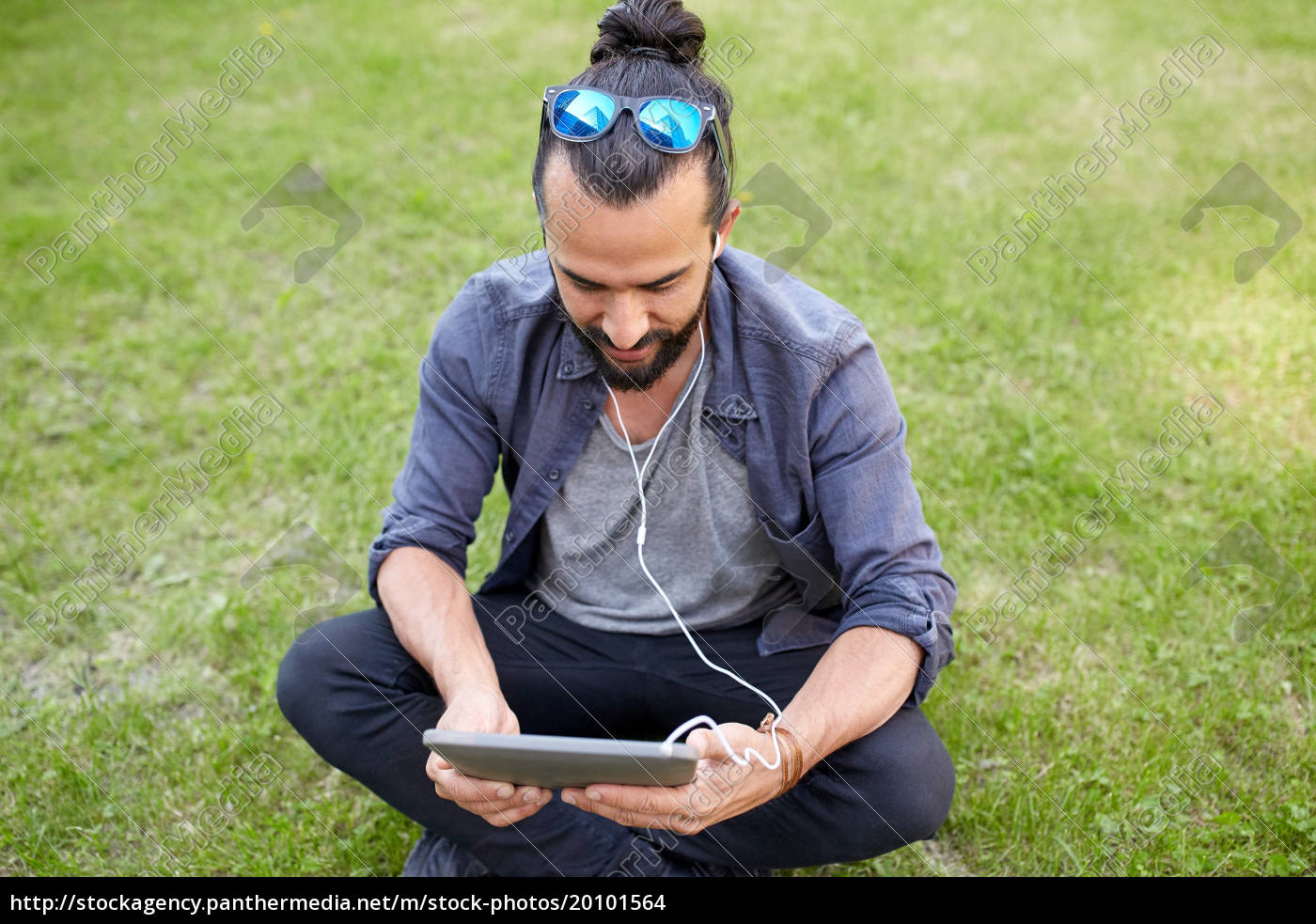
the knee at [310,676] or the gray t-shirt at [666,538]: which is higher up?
the gray t-shirt at [666,538]

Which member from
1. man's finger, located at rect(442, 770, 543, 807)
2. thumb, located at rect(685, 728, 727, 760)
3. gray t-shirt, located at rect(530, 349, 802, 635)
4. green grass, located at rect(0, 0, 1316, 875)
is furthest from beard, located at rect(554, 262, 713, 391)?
green grass, located at rect(0, 0, 1316, 875)

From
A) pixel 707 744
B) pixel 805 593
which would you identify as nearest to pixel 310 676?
pixel 707 744

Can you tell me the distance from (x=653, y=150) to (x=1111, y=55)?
5057 millimetres

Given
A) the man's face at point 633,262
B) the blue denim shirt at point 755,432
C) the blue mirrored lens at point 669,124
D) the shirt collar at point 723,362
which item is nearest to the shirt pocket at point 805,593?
Result: the blue denim shirt at point 755,432

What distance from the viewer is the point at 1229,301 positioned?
389 cm

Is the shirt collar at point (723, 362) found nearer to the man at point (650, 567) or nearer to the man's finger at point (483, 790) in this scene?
the man at point (650, 567)

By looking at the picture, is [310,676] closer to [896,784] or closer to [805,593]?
[805,593]

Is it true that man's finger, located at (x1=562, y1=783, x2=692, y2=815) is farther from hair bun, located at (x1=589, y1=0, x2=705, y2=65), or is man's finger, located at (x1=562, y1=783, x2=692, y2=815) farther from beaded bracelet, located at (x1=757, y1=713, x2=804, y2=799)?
hair bun, located at (x1=589, y1=0, x2=705, y2=65)

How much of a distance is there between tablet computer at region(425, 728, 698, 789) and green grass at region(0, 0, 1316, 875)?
804mm

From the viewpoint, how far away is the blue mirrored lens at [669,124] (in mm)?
1823

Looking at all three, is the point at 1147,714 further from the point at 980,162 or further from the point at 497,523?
the point at 980,162

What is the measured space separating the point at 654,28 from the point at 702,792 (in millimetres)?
1478

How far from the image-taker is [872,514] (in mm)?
2018

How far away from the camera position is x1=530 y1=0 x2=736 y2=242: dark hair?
5.95ft
